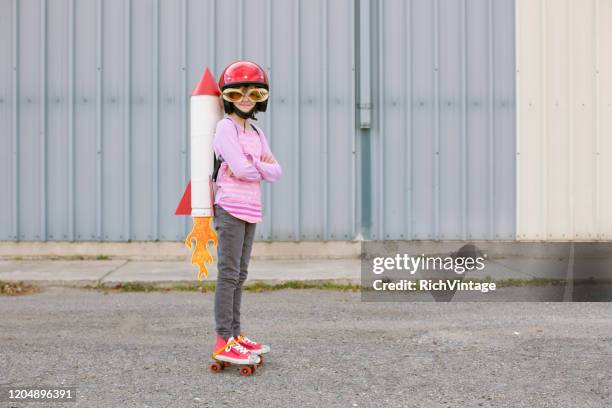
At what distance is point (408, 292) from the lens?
7551 mm

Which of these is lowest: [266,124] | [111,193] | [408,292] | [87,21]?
[408,292]

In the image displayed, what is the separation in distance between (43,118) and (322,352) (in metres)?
6.11

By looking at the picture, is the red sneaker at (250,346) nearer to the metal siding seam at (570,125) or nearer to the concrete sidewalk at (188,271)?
the concrete sidewalk at (188,271)

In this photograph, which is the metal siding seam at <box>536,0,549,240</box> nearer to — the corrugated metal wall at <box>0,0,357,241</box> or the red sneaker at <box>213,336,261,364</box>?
the corrugated metal wall at <box>0,0,357,241</box>

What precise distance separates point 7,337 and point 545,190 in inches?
284

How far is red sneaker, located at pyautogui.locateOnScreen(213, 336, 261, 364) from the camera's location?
14.1 ft

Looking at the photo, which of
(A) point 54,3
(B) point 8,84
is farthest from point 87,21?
(B) point 8,84

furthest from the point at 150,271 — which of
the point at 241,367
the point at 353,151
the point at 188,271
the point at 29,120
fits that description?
the point at 241,367

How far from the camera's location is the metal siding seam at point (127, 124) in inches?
365

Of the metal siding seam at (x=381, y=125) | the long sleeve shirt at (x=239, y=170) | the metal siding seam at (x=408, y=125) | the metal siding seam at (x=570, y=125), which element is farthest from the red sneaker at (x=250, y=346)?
the metal siding seam at (x=570, y=125)

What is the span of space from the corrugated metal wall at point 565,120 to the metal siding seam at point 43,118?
6448 millimetres

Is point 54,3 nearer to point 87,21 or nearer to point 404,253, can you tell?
point 87,21

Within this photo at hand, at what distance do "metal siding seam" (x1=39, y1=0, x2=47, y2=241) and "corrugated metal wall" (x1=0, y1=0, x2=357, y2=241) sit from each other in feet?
0.04

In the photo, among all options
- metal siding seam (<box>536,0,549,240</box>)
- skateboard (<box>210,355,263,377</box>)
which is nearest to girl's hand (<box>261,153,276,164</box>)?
skateboard (<box>210,355,263,377</box>)
